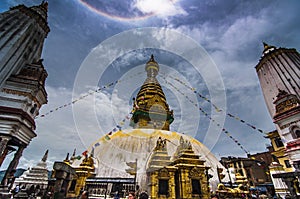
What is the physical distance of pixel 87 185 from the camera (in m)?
12.8

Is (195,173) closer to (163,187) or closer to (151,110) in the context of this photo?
(163,187)

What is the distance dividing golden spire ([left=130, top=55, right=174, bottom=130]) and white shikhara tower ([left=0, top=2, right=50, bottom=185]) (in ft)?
52.4

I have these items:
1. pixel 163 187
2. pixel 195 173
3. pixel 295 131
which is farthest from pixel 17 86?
pixel 295 131

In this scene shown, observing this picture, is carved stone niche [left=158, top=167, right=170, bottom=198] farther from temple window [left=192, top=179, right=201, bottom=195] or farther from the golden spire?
the golden spire

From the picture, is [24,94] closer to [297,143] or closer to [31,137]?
[31,137]

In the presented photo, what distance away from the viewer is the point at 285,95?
40.1 feet

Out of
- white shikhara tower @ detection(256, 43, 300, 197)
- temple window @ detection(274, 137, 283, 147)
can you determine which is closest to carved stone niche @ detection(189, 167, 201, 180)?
white shikhara tower @ detection(256, 43, 300, 197)

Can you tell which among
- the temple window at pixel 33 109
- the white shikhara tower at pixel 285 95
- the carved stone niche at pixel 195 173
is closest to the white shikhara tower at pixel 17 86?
the temple window at pixel 33 109

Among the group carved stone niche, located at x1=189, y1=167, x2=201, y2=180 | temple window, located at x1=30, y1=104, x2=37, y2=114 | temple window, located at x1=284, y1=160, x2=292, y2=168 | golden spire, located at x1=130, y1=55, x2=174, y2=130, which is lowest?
carved stone niche, located at x1=189, y1=167, x2=201, y2=180

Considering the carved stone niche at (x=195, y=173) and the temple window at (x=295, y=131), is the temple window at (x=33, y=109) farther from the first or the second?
the temple window at (x=295, y=131)

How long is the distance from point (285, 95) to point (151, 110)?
A: 17.1 m

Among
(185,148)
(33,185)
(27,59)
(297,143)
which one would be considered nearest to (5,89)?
(27,59)

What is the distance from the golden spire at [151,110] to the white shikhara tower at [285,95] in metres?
14.3

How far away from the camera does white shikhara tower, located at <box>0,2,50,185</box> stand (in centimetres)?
888
